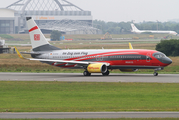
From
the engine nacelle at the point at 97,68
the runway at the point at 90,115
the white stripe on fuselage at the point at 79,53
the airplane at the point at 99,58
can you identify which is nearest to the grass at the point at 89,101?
the runway at the point at 90,115

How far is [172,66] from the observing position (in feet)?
224

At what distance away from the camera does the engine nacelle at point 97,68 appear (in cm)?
5256

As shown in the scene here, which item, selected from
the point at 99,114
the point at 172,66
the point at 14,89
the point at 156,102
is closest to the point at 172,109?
the point at 156,102

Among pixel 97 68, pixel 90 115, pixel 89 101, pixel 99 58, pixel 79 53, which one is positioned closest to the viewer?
pixel 90 115

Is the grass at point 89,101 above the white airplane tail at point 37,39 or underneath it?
underneath

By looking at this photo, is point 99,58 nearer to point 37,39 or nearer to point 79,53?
point 79,53

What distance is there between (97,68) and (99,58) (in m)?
3.27

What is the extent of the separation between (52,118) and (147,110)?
6.43m

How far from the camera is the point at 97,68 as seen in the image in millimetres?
52688

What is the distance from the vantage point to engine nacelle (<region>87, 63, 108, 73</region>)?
5256 cm

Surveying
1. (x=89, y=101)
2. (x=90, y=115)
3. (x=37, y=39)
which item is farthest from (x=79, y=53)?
(x=90, y=115)

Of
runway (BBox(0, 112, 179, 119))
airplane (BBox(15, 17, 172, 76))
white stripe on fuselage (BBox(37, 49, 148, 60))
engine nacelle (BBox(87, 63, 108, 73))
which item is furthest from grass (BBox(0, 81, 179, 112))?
white stripe on fuselage (BBox(37, 49, 148, 60))

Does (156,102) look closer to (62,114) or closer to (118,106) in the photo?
(118,106)

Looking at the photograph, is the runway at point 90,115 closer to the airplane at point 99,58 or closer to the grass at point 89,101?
the grass at point 89,101
